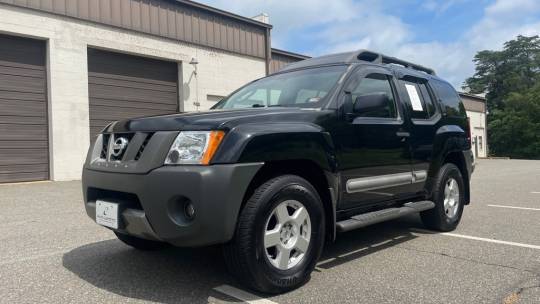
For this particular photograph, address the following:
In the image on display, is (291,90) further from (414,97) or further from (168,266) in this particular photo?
(168,266)

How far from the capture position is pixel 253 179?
3215 mm

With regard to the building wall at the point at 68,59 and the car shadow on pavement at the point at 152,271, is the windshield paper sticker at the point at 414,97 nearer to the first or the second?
the car shadow on pavement at the point at 152,271

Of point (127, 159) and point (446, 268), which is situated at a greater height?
point (127, 159)

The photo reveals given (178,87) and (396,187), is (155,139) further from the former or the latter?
(178,87)

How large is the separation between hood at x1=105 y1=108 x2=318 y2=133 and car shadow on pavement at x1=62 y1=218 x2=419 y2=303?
117 centimetres

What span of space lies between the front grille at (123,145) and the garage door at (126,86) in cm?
897

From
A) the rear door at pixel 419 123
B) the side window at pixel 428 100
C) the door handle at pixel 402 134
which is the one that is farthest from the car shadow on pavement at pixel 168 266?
the side window at pixel 428 100

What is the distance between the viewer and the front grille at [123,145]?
10.4 feet

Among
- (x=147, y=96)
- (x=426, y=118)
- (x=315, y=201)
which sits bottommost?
(x=315, y=201)

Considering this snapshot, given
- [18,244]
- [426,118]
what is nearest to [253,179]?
[426,118]

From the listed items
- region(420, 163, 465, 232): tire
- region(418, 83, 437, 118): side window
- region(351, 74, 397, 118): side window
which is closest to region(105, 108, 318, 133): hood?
region(351, 74, 397, 118): side window

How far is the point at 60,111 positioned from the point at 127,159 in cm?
969

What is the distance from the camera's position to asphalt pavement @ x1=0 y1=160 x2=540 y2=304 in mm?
3188

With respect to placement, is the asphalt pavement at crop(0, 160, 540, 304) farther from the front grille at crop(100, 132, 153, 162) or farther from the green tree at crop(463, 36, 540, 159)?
the green tree at crop(463, 36, 540, 159)
